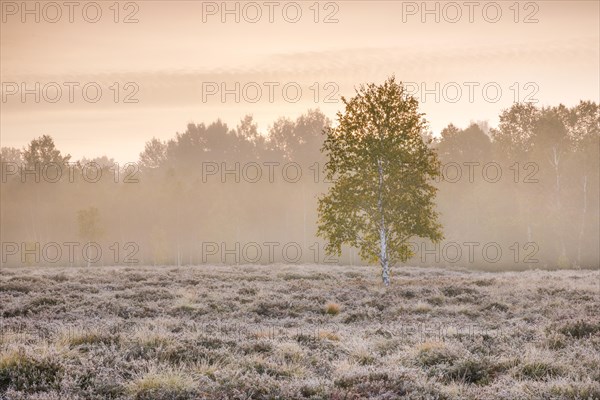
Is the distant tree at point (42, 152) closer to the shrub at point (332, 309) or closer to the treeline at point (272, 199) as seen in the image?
the treeline at point (272, 199)

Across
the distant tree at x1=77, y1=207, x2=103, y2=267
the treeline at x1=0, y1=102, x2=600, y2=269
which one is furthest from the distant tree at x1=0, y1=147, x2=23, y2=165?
the distant tree at x1=77, y1=207, x2=103, y2=267

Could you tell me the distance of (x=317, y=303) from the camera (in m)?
19.5

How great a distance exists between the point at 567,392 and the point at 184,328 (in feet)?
28.3

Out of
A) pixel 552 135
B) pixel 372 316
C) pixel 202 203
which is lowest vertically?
pixel 372 316

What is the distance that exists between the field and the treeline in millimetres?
30541

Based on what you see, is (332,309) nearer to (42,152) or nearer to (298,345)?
(298,345)

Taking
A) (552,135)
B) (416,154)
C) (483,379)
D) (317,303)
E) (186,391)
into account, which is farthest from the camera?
(552,135)

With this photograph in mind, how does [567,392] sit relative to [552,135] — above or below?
below

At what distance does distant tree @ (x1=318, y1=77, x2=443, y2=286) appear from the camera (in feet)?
84.0

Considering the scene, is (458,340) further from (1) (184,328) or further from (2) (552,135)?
(2) (552,135)

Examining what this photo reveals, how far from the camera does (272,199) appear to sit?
8062 centimetres

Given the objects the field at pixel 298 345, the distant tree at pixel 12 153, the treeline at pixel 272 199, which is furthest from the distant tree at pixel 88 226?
the distant tree at pixel 12 153

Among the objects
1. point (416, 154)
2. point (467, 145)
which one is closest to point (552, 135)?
point (467, 145)

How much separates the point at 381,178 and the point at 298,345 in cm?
1623
